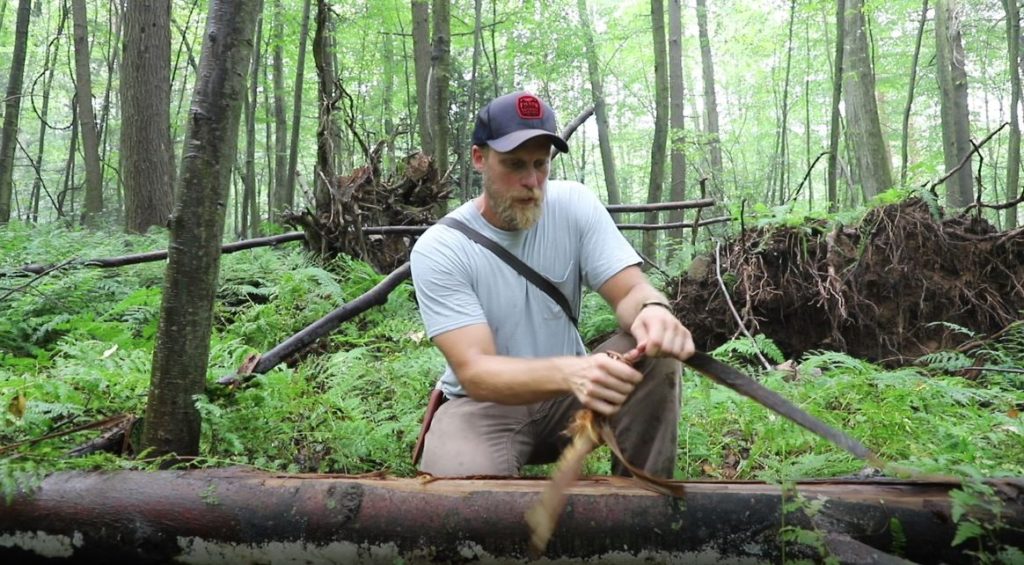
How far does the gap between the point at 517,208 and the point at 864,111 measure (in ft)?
36.0

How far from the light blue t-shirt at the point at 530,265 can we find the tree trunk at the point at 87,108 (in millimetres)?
13027

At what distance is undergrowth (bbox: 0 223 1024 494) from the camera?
3.25 m

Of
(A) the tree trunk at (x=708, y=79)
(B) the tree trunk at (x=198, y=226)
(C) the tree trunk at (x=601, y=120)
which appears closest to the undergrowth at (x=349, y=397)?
(B) the tree trunk at (x=198, y=226)

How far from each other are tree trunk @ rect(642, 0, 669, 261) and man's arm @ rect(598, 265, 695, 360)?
7241 millimetres

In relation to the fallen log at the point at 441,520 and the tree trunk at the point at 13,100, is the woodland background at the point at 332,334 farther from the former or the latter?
the fallen log at the point at 441,520

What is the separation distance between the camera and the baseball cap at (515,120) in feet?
9.94

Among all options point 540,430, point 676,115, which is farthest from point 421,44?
point 540,430

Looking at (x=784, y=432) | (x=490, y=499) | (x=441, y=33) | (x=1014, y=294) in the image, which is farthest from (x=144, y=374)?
(x=1014, y=294)

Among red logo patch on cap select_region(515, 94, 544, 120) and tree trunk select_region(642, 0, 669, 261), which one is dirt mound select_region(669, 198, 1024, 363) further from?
red logo patch on cap select_region(515, 94, 544, 120)

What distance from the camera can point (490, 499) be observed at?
2314mm

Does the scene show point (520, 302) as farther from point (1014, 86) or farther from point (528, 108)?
point (1014, 86)

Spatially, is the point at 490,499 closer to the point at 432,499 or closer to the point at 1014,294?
the point at 432,499

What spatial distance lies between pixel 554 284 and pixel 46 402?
2.47 meters

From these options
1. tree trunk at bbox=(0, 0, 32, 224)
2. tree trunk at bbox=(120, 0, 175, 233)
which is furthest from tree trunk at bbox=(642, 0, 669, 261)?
tree trunk at bbox=(0, 0, 32, 224)
